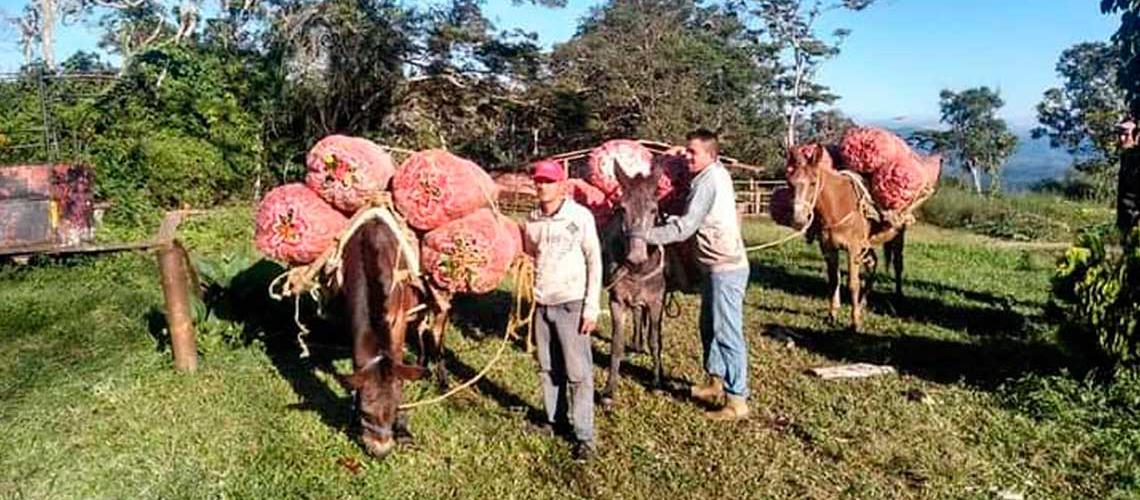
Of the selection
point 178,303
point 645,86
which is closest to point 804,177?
point 178,303

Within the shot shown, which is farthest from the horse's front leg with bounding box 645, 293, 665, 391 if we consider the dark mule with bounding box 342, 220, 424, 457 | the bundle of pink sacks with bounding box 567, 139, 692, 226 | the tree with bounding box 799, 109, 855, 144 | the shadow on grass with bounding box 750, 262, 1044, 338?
the tree with bounding box 799, 109, 855, 144

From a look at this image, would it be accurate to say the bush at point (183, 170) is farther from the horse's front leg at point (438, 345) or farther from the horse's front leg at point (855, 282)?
the horse's front leg at point (855, 282)

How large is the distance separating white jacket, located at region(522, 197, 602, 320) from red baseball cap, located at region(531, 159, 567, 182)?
225 mm

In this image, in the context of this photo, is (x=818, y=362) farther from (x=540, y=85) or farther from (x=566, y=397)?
(x=540, y=85)

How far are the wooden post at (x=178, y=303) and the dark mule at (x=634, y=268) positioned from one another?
10.7 feet

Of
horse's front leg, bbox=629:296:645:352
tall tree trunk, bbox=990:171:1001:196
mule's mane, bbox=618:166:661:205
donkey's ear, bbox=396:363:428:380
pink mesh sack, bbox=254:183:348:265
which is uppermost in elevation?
mule's mane, bbox=618:166:661:205

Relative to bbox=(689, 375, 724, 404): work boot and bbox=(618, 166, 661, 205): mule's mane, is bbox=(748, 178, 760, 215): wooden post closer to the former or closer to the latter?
bbox=(689, 375, 724, 404): work boot

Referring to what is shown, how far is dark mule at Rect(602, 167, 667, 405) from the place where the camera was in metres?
5.94

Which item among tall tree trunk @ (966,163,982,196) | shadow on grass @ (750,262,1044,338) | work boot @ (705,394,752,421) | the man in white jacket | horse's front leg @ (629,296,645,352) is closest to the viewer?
the man in white jacket

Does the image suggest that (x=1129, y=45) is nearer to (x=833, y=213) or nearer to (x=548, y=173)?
(x=833, y=213)

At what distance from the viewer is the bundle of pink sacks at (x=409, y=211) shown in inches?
218

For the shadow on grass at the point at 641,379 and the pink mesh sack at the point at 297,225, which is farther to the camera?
the shadow on grass at the point at 641,379

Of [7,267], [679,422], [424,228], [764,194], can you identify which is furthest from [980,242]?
[7,267]

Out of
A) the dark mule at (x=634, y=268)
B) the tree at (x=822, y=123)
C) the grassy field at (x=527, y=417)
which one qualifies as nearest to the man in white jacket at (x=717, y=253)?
the dark mule at (x=634, y=268)
